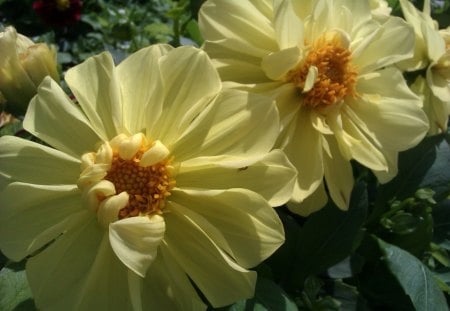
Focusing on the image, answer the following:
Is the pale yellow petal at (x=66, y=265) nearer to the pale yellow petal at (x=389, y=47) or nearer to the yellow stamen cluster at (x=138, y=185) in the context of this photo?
the yellow stamen cluster at (x=138, y=185)

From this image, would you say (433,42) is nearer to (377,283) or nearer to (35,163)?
(377,283)

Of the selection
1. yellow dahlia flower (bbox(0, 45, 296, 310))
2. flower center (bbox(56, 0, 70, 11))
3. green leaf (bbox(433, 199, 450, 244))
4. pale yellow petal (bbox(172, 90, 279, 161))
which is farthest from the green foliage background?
flower center (bbox(56, 0, 70, 11))

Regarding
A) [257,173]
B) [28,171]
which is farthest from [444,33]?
[28,171]

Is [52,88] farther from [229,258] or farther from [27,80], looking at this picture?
[229,258]

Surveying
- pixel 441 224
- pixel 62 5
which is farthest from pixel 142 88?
pixel 62 5

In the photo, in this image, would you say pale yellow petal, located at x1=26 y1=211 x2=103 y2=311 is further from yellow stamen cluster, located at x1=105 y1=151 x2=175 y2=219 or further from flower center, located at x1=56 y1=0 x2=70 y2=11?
flower center, located at x1=56 y1=0 x2=70 y2=11

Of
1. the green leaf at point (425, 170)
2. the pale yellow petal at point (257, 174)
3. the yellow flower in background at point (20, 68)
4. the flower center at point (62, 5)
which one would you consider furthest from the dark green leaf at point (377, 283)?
the flower center at point (62, 5)
